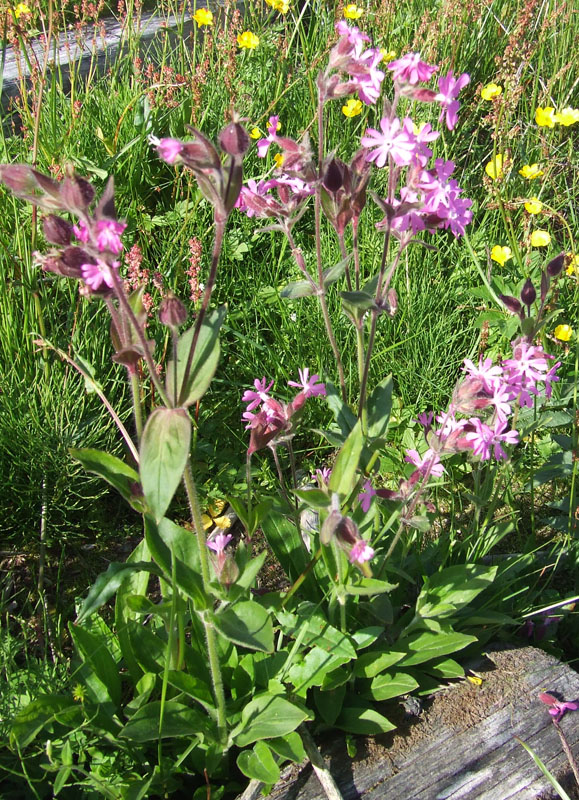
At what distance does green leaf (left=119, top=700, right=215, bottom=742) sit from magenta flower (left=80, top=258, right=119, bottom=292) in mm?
698

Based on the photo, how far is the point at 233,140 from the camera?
0.87 meters

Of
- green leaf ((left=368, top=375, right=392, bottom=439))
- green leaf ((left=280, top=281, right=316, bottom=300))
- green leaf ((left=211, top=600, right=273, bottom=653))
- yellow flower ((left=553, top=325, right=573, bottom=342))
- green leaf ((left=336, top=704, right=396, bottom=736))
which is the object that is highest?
green leaf ((left=280, top=281, right=316, bottom=300))

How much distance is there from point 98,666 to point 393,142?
3.40 feet

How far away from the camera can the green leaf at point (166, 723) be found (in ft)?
3.65

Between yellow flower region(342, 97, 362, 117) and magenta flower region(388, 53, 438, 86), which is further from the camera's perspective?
yellow flower region(342, 97, 362, 117)

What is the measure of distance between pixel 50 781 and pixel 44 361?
948 millimetres

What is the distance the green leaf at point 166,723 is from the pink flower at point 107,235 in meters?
0.75

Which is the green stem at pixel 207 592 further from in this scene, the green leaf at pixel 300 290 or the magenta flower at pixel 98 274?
the green leaf at pixel 300 290

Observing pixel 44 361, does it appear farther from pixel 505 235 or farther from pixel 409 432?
pixel 505 235

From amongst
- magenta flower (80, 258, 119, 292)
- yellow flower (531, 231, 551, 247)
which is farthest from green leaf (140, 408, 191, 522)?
yellow flower (531, 231, 551, 247)

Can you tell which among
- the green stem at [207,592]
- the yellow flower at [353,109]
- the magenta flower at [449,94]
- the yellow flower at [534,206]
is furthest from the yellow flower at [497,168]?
the green stem at [207,592]

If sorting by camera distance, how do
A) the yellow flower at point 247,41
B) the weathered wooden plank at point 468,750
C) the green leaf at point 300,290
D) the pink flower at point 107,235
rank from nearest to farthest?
the pink flower at point 107,235
the weathered wooden plank at point 468,750
the green leaf at point 300,290
the yellow flower at point 247,41

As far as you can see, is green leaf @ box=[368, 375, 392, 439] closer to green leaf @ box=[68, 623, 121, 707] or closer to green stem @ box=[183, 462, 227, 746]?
green stem @ box=[183, 462, 227, 746]

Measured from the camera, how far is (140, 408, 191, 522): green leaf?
84 centimetres
